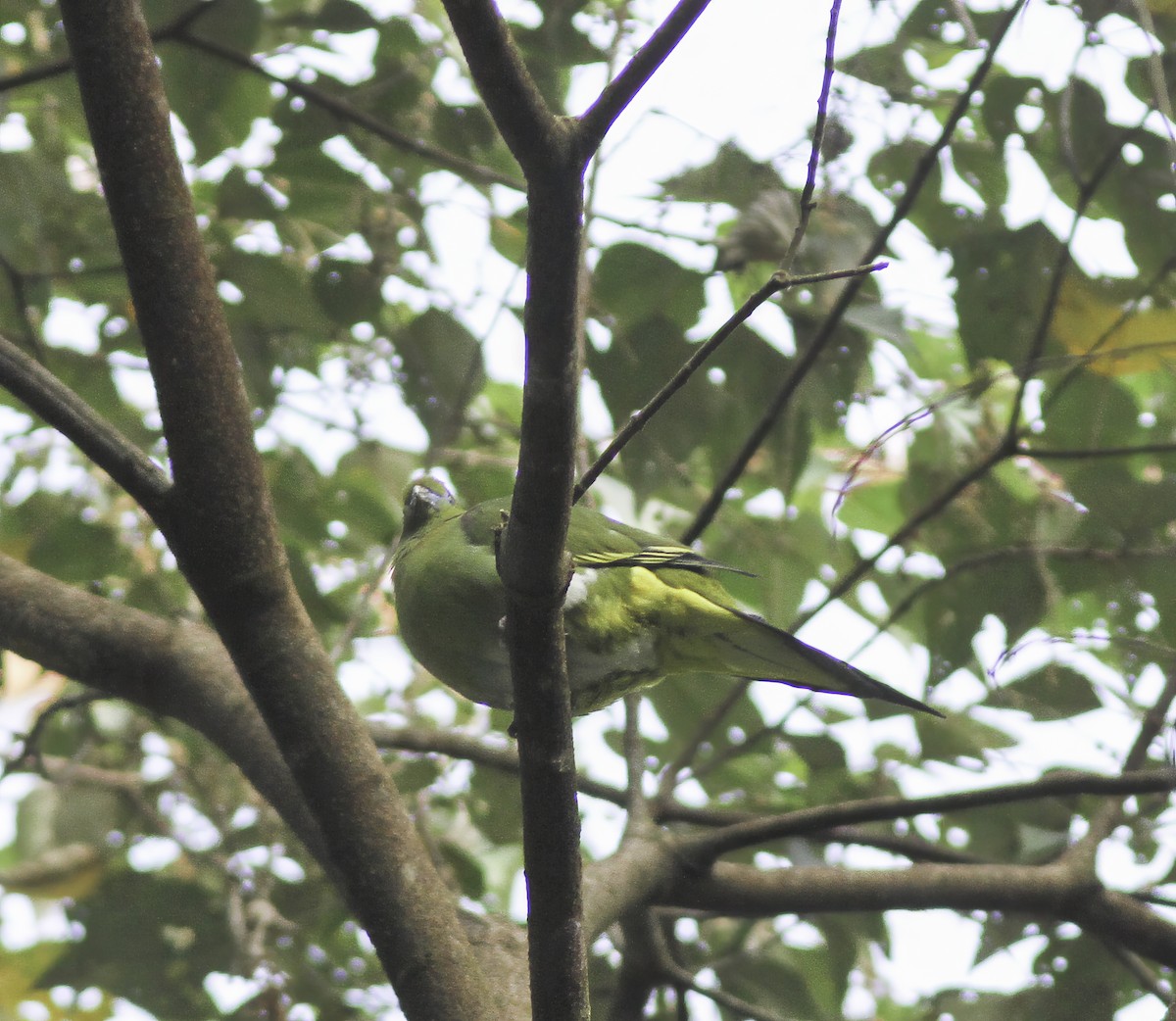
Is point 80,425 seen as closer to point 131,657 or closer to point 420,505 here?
point 131,657

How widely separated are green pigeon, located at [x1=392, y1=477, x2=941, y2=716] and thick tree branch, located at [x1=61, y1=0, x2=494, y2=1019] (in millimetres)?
432

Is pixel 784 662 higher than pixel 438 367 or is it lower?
lower

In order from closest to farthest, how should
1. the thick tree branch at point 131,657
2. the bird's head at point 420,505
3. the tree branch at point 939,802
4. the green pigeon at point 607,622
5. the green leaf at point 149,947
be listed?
the tree branch at point 939,802 → the thick tree branch at point 131,657 → the green pigeon at point 607,622 → the green leaf at point 149,947 → the bird's head at point 420,505

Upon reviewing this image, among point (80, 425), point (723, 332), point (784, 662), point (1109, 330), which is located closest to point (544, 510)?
point (723, 332)

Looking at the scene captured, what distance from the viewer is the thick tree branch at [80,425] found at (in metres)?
1.54

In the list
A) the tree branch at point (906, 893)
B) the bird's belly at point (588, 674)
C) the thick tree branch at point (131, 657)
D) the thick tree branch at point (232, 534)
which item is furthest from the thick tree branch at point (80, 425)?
the tree branch at point (906, 893)

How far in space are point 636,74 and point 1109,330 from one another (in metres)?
1.63

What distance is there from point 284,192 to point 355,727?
4.62 ft

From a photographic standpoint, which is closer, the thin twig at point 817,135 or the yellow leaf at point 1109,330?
the thin twig at point 817,135

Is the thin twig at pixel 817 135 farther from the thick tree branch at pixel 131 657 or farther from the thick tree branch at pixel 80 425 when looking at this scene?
the thick tree branch at pixel 131 657

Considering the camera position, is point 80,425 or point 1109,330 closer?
point 80,425

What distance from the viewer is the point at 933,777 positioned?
2980 millimetres

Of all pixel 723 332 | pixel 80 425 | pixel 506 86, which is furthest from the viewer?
pixel 80 425

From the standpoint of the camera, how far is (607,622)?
222 cm
